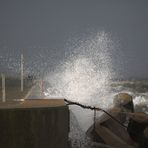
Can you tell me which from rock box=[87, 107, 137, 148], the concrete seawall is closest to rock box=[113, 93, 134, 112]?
rock box=[87, 107, 137, 148]

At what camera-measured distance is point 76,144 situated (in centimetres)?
752

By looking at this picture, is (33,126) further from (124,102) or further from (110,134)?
(124,102)

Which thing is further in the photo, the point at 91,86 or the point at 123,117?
the point at 91,86

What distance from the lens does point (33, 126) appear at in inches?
167

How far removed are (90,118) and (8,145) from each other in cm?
1309

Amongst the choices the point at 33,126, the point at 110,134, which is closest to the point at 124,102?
the point at 110,134

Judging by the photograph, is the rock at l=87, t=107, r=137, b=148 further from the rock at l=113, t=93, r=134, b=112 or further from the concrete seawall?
the concrete seawall

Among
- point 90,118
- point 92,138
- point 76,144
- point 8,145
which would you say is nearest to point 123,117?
point 92,138

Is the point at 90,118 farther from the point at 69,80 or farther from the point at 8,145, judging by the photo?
the point at 69,80

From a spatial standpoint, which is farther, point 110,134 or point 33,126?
point 110,134

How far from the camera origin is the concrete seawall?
4145 millimetres

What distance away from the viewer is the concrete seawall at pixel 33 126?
4.14m

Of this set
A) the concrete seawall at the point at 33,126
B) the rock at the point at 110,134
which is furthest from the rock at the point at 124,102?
the concrete seawall at the point at 33,126

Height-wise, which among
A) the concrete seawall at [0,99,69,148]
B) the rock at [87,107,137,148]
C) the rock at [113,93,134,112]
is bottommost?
the rock at [87,107,137,148]
